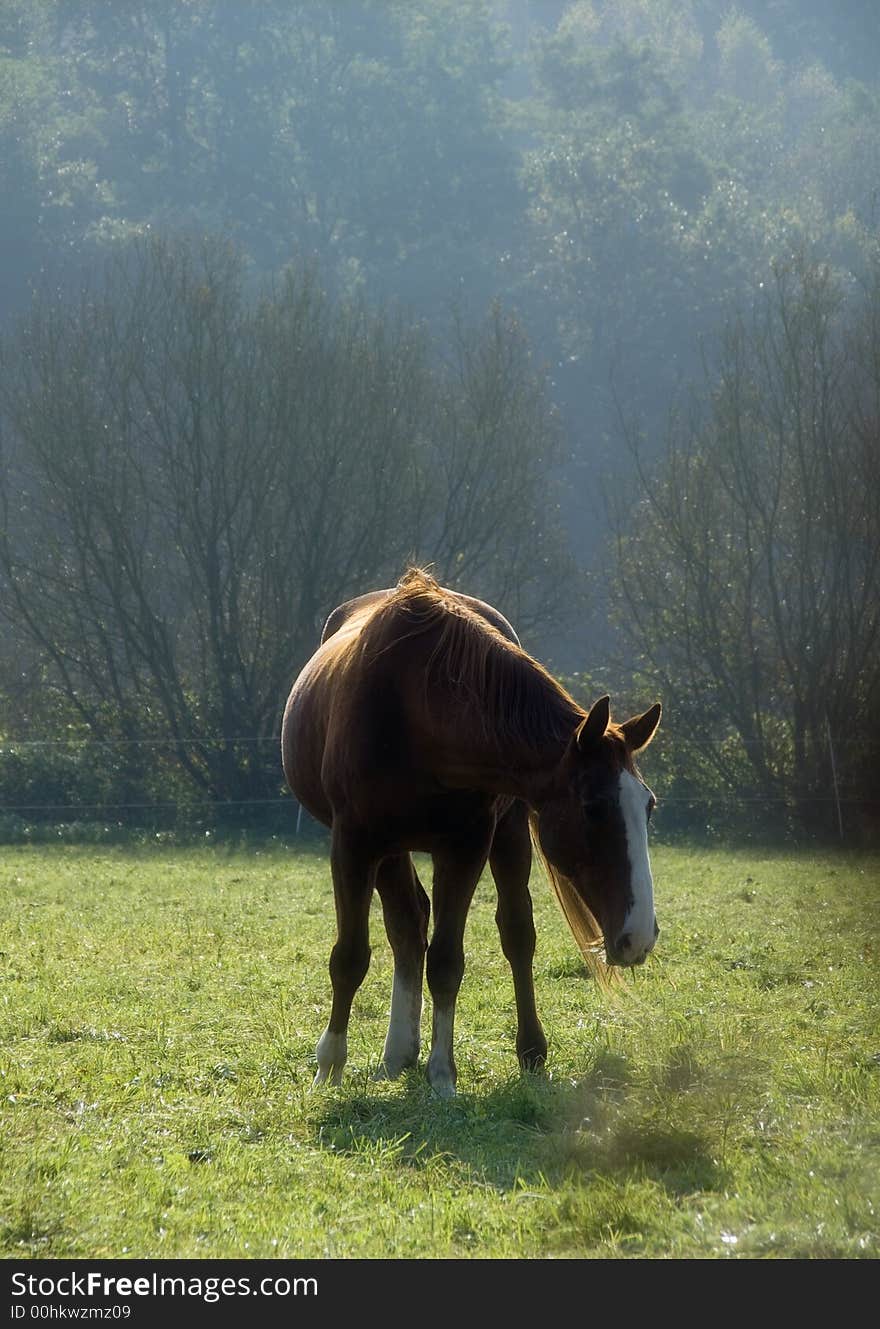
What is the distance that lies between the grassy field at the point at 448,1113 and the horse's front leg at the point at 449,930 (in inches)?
8.9

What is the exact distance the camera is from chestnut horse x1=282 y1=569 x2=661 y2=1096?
480 centimetres

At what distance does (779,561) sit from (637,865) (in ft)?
52.8

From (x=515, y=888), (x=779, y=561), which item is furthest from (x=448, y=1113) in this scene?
(x=779, y=561)

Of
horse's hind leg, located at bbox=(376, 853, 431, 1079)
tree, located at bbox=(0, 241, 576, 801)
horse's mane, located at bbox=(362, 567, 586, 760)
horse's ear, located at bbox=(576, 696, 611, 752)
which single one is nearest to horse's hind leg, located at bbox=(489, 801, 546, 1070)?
horse's hind leg, located at bbox=(376, 853, 431, 1079)

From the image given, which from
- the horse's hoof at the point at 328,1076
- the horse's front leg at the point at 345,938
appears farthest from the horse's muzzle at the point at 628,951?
the horse's hoof at the point at 328,1076

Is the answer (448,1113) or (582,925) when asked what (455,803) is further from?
(448,1113)

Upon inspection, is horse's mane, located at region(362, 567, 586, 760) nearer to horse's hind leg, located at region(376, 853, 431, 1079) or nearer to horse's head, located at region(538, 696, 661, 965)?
horse's head, located at region(538, 696, 661, 965)

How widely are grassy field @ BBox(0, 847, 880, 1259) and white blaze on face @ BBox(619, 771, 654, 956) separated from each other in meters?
0.53

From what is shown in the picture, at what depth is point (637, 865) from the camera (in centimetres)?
468

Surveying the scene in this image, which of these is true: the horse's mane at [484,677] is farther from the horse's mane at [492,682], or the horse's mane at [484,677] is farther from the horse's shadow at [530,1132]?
the horse's shadow at [530,1132]

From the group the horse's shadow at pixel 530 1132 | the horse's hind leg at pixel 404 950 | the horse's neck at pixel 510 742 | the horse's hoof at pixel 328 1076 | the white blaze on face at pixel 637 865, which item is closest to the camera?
the horse's shadow at pixel 530 1132

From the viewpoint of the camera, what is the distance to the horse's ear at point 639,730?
4.92 meters
